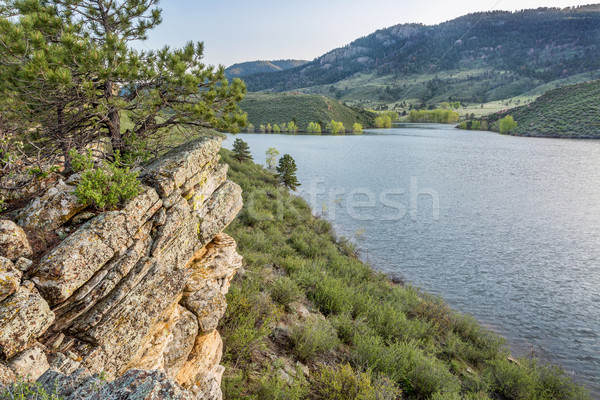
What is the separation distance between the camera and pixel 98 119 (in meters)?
5.38

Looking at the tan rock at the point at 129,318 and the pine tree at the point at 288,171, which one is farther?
the pine tree at the point at 288,171

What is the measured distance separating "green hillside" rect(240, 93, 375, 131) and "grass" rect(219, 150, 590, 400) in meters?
88.4

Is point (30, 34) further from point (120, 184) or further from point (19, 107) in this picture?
point (120, 184)

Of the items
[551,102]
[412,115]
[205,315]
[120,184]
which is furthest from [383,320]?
[412,115]

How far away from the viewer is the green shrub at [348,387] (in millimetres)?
4855

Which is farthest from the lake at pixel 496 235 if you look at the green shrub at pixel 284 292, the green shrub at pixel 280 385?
the green shrub at pixel 280 385

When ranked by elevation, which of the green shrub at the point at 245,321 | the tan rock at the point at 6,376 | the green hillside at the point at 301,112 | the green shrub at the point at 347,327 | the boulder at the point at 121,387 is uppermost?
the green hillside at the point at 301,112

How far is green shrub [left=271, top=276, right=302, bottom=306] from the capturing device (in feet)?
25.1

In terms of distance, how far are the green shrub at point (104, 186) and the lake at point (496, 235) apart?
1199cm

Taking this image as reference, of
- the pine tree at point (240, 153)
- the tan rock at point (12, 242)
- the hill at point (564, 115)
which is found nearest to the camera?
the tan rock at point (12, 242)

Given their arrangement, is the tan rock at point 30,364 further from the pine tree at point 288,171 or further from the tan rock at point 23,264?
the pine tree at point 288,171

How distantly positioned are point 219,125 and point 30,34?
2.98 meters

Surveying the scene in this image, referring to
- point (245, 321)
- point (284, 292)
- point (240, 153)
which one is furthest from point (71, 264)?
point (240, 153)

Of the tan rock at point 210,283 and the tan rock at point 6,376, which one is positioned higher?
the tan rock at point 6,376
